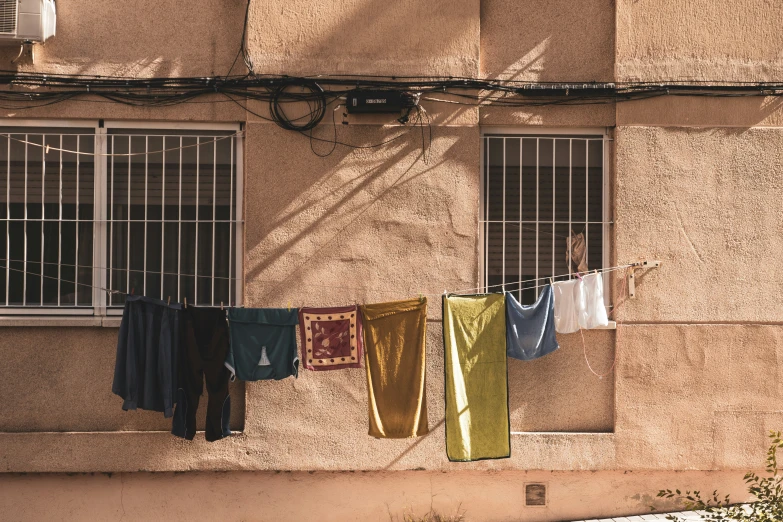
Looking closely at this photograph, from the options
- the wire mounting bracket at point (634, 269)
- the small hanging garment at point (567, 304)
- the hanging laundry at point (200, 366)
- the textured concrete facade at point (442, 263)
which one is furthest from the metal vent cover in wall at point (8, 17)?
the wire mounting bracket at point (634, 269)

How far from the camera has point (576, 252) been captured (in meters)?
7.16

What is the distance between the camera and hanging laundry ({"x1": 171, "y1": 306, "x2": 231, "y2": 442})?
643 centimetres

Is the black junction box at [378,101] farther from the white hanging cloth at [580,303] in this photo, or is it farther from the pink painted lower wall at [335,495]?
the pink painted lower wall at [335,495]

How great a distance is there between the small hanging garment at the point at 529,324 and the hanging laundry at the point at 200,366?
2.34 meters

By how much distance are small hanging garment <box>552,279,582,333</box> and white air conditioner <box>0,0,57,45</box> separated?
484 centimetres

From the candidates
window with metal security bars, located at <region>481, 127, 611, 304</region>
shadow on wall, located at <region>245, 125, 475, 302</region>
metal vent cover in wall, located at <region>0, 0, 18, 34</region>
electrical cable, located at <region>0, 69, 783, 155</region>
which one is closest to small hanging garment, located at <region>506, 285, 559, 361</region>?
window with metal security bars, located at <region>481, 127, 611, 304</region>

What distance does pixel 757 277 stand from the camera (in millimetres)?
7090

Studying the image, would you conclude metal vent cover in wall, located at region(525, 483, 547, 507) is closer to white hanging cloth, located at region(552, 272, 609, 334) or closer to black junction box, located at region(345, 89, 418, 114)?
white hanging cloth, located at region(552, 272, 609, 334)

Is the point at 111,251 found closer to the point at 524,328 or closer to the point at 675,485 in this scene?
the point at 524,328

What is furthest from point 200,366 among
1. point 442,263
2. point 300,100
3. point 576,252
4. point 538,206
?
point 576,252

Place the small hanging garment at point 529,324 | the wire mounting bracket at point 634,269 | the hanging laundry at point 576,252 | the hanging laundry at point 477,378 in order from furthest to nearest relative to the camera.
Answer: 1. the hanging laundry at point 576,252
2. the wire mounting bracket at point 634,269
3. the small hanging garment at point 529,324
4. the hanging laundry at point 477,378

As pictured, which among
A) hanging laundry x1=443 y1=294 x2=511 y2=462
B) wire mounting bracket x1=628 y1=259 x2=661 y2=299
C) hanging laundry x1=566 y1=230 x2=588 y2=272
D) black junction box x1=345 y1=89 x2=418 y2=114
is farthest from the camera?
hanging laundry x1=566 y1=230 x2=588 y2=272

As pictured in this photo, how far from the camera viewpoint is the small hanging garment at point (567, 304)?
21.4 ft

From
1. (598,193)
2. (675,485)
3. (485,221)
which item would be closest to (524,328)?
(485,221)
